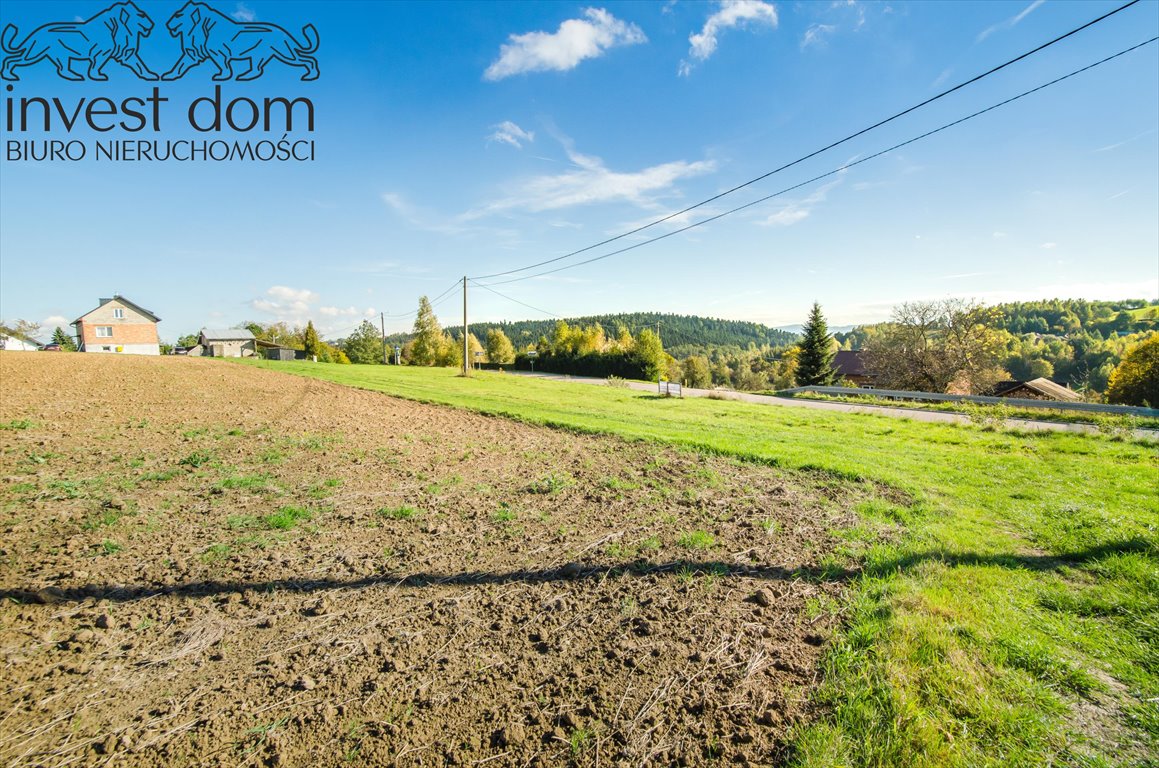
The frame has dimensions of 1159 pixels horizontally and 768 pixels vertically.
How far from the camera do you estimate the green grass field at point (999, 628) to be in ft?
7.54

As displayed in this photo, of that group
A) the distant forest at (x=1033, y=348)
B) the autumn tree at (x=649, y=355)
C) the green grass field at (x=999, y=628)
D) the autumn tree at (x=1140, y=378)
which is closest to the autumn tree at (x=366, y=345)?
the distant forest at (x=1033, y=348)

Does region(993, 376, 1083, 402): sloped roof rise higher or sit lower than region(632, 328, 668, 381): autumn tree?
lower

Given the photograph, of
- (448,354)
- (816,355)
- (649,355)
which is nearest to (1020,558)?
(816,355)

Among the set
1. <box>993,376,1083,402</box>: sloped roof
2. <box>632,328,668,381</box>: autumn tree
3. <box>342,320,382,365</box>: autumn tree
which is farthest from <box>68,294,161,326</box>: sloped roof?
<box>993,376,1083,402</box>: sloped roof

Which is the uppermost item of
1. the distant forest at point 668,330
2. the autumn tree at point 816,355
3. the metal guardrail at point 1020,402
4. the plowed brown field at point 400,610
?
the distant forest at point 668,330

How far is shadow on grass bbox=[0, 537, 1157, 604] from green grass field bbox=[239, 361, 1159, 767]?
35 mm

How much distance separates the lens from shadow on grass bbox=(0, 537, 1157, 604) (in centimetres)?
355

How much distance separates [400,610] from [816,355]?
48.8m

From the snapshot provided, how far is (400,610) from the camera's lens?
11.4 feet

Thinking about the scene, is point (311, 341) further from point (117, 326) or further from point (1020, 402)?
point (1020, 402)

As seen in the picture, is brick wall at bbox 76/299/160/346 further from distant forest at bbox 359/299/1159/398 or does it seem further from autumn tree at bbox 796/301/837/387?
autumn tree at bbox 796/301/837/387

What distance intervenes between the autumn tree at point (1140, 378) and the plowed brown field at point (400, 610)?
38.1 meters

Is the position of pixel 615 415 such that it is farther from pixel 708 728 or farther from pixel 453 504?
pixel 708 728

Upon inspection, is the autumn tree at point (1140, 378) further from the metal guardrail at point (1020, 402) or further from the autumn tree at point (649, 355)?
the autumn tree at point (649, 355)
